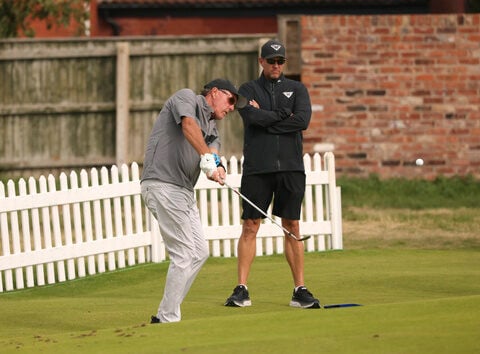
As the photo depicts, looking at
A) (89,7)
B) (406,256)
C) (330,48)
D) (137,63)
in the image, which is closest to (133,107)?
(137,63)

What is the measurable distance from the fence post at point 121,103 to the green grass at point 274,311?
217 inches

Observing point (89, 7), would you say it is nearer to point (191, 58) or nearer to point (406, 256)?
point (191, 58)

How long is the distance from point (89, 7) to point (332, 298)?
12953mm

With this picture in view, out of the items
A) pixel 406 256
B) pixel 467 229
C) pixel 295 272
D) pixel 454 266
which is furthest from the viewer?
pixel 467 229

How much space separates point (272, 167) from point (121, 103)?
28.8 ft

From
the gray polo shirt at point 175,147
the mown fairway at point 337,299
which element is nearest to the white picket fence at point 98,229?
the mown fairway at point 337,299

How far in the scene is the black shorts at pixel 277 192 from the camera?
10625 millimetres

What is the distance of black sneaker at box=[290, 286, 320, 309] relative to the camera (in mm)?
10258

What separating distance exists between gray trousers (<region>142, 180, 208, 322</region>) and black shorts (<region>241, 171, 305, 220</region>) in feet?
4.37

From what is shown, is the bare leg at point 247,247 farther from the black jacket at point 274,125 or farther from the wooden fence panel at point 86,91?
the wooden fence panel at point 86,91

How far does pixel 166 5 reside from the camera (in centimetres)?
2388

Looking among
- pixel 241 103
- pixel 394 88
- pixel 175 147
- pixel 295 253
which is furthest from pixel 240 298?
pixel 394 88

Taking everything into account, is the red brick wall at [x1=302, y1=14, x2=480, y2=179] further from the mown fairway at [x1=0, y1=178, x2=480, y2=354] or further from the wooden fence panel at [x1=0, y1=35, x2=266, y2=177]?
the wooden fence panel at [x1=0, y1=35, x2=266, y2=177]

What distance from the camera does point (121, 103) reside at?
19.2 metres
